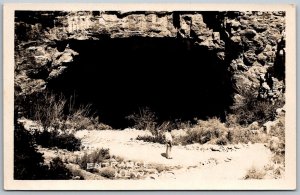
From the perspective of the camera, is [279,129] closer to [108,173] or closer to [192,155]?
[192,155]

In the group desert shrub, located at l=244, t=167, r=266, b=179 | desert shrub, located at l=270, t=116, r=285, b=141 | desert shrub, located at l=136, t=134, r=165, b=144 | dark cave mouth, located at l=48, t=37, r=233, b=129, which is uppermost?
dark cave mouth, located at l=48, t=37, r=233, b=129

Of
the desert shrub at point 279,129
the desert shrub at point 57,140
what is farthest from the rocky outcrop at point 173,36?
the desert shrub at point 57,140

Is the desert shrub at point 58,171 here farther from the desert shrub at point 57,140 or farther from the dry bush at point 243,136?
the dry bush at point 243,136

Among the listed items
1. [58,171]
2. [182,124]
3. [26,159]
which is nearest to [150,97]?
[182,124]

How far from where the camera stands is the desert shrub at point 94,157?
351cm

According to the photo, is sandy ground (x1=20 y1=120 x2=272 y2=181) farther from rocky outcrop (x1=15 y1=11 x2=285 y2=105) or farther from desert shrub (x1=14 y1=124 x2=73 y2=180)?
rocky outcrop (x1=15 y1=11 x2=285 y2=105)

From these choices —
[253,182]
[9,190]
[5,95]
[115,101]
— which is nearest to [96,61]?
[115,101]

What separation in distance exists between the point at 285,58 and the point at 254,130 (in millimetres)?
398

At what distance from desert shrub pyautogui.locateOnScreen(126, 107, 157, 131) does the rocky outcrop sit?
0.39 m

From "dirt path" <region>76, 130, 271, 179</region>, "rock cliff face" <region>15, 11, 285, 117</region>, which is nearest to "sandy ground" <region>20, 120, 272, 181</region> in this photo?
"dirt path" <region>76, 130, 271, 179</region>

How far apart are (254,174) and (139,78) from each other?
759mm

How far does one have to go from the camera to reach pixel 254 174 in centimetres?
353

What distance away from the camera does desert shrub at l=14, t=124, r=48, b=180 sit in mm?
3490

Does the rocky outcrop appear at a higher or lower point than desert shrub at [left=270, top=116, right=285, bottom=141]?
higher
